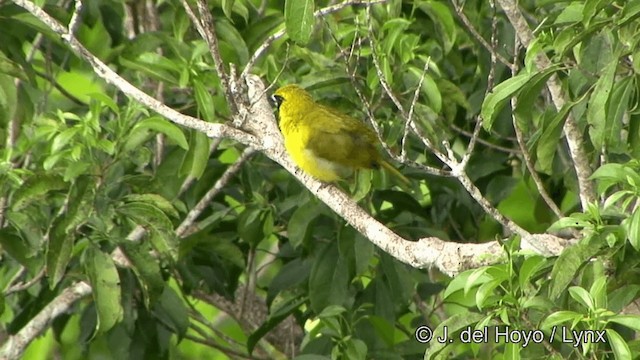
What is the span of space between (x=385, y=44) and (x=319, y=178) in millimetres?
608

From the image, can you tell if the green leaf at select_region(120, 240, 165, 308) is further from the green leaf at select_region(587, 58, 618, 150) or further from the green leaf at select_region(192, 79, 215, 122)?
the green leaf at select_region(587, 58, 618, 150)

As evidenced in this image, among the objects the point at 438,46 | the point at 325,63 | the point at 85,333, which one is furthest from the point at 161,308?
the point at 438,46

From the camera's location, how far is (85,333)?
18.7ft

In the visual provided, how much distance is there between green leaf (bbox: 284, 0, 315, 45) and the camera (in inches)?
151

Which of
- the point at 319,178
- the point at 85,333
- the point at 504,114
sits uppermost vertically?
the point at 504,114

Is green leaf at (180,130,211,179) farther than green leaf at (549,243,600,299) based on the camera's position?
Yes

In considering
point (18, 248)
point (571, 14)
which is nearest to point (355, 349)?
point (18, 248)

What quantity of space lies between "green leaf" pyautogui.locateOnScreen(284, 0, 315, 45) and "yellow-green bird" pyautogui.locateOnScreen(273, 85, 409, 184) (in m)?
1.60

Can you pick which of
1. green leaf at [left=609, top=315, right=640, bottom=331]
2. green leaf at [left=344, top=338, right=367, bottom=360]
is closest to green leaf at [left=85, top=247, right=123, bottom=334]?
green leaf at [left=344, top=338, right=367, bottom=360]

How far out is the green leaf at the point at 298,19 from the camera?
382cm

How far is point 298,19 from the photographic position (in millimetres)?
3836

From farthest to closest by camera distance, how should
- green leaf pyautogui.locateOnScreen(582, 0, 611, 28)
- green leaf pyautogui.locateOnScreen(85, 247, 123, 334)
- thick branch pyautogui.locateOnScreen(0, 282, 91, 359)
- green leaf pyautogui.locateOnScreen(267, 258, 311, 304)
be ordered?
green leaf pyautogui.locateOnScreen(267, 258, 311, 304) → thick branch pyautogui.locateOnScreen(0, 282, 91, 359) → green leaf pyautogui.locateOnScreen(85, 247, 123, 334) → green leaf pyautogui.locateOnScreen(582, 0, 611, 28)

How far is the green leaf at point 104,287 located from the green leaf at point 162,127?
545 mm

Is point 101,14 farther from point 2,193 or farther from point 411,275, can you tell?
point 411,275
